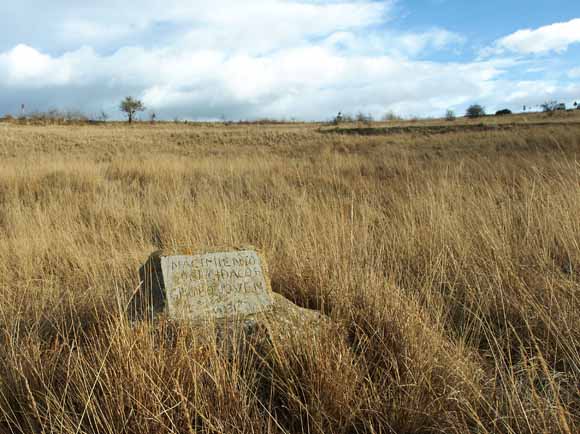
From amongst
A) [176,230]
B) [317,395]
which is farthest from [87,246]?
[317,395]

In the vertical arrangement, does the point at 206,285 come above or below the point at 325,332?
above

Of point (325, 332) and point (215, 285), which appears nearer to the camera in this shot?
point (325, 332)

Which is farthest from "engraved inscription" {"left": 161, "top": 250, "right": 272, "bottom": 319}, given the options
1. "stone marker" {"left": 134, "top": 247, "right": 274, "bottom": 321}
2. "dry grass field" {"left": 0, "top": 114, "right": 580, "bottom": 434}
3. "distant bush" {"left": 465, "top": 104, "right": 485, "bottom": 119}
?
"distant bush" {"left": 465, "top": 104, "right": 485, "bottom": 119}

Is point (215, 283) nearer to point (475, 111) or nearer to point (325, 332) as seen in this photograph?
point (325, 332)

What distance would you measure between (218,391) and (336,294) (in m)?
1.03

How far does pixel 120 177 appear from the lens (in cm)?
861

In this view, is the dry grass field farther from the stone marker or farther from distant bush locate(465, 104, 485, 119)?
distant bush locate(465, 104, 485, 119)

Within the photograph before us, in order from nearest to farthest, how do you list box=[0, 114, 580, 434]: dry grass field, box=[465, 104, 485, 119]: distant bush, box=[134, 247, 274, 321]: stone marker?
box=[0, 114, 580, 434]: dry grass field → box=[134, 247, 274, 321]: stone marker → box=[465, 104, 485, 119]: distant bush

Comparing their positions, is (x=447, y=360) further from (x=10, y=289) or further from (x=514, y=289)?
(x=10, y=289)

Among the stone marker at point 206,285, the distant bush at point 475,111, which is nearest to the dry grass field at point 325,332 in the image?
the stone marker at point 206,285

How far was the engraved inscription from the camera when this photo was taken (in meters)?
2.06

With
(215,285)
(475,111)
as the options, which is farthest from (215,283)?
(475,111)

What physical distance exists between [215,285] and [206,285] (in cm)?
9

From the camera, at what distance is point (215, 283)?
2.20 meters
